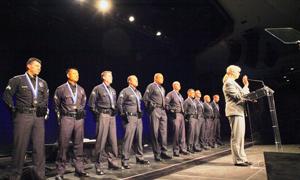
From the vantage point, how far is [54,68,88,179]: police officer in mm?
4145

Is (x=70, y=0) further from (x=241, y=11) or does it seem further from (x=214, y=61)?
(x=214, y=61)

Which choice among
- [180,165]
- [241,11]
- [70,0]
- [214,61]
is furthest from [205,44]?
[180,165]

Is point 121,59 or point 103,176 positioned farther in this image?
point 121,59

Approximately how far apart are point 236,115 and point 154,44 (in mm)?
7321

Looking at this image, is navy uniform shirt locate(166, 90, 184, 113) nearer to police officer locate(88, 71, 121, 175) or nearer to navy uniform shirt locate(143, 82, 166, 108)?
navy uniform shirt locate(143, 82, 166, 108)

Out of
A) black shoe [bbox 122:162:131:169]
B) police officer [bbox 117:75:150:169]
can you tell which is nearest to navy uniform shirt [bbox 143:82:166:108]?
police officer [bbox 117:75:150:169]

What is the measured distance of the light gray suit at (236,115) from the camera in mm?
4699

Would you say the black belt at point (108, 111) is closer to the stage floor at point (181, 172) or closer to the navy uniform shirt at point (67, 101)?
the navy uniform shirt at point (67, 101)

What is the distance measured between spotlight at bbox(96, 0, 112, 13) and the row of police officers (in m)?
3.29

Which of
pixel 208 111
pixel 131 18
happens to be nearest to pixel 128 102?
pixel 208 111

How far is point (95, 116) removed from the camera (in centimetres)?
487

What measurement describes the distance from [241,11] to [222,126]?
20.5 feet

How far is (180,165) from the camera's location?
5254mm

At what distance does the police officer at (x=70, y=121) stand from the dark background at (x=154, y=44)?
162 inches
